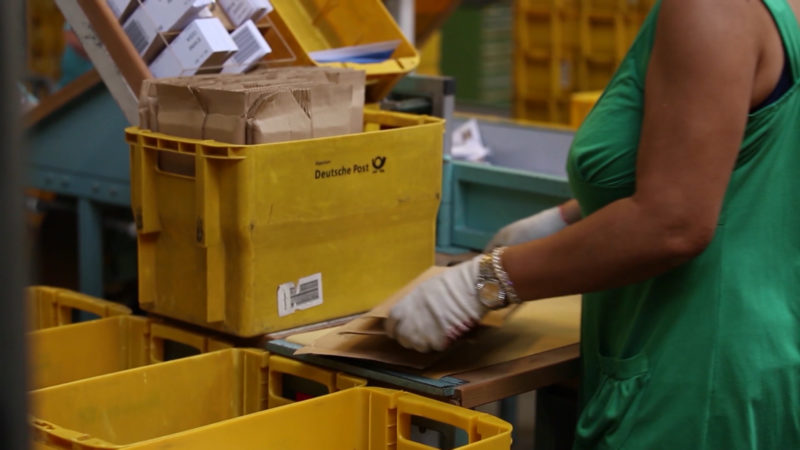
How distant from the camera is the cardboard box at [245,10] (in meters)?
2.13

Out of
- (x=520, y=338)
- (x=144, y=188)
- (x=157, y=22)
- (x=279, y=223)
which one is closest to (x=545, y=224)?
(x=520, y=338)

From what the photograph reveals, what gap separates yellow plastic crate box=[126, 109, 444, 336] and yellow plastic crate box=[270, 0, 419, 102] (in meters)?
0.41

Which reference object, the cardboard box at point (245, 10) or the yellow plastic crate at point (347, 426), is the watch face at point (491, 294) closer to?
the yellow plastic crate at point (347, 426)

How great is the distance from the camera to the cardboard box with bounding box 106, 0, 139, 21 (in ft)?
6.78

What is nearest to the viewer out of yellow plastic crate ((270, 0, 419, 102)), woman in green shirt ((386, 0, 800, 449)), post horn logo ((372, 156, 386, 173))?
woman in green shirt ((386, 0, 800, 449))

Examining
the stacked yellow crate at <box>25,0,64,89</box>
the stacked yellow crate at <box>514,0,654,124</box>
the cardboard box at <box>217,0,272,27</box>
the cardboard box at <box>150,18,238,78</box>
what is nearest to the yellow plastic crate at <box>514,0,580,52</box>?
the stacked yellow crate at <box>514,0,654,124</box>

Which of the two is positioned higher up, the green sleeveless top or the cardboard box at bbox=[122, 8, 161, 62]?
the cardboard box at bbox=[122, 8, 161, 62]

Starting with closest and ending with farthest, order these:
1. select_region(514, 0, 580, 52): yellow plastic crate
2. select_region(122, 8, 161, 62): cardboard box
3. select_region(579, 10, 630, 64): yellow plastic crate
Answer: select_region(122, 8, 161, 62): cardboard box
select_region(579, 10, 630, 64): yellow plastic crate
select_region(514, 0, 580, 52): yellow plastic crate

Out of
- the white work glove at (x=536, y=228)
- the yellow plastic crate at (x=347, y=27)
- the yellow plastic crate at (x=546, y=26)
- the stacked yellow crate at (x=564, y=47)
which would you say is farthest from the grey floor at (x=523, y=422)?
the yellow plastic crate at (x=546, y=26)

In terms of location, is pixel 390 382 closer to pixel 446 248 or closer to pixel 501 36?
pixel 446 248

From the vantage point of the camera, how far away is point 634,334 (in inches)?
Answer: 61.9

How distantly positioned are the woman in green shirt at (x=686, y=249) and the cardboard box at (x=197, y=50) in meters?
0.69

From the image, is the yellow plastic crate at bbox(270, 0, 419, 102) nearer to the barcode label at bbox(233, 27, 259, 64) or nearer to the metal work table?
the barcode label at bbox(233, 27, 259, 64)

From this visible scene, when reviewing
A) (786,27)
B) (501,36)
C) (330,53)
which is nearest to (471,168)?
(330,53)
